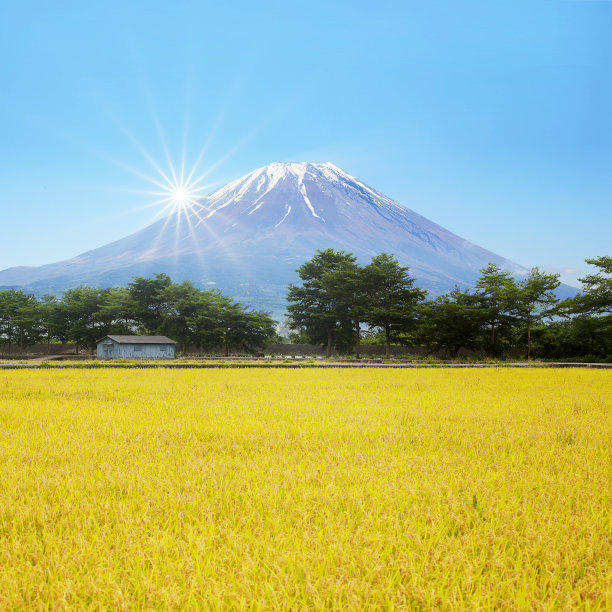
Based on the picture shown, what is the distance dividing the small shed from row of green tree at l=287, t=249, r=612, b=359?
1807 cm

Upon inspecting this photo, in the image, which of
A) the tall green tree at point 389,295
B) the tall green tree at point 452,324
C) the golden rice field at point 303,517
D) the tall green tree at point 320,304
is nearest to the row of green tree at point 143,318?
the tall green tree at point 320,304

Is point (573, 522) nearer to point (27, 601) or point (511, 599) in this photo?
point (511, 599)

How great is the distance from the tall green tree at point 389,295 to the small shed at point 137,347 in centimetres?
2542

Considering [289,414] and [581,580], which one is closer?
[581,580]

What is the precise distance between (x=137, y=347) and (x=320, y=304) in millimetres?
23500

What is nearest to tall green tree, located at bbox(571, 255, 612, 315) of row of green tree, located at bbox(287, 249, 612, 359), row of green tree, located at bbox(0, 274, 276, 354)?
row of green tree, located at bbox(287, 249, 612, 359)

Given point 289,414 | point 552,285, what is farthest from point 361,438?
point 552,285

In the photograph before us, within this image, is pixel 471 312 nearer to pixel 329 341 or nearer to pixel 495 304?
pixel 495 304

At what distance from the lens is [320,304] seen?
159ft

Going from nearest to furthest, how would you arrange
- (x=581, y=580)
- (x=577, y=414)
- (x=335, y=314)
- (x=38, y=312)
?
(x=581, y=580) < (x=577, y=414) < (x=335, y=314) < (x=38, y=312)

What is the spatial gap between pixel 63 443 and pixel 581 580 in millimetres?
5819

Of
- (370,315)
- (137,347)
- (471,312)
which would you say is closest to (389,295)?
(370,315)

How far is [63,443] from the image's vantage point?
17.4 feet

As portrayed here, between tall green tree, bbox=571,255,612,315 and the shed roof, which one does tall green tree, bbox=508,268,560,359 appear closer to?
tall green tree, bbox=571,255,612,315
